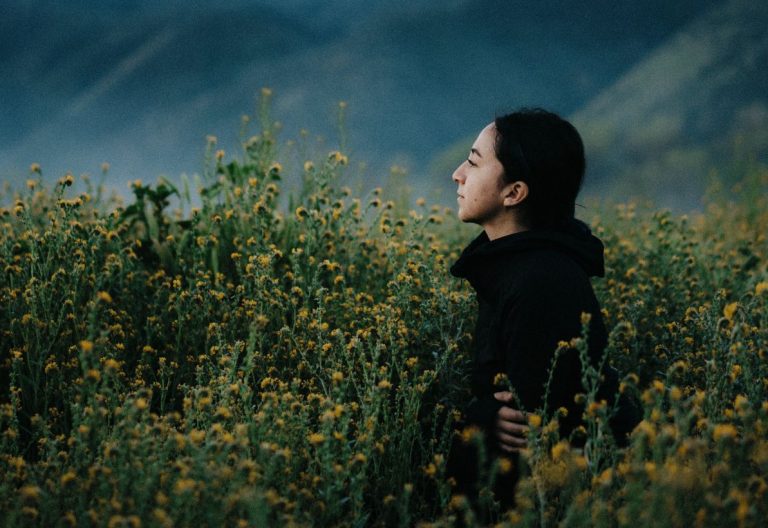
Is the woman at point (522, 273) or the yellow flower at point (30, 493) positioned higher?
the woman at point (522, 273)

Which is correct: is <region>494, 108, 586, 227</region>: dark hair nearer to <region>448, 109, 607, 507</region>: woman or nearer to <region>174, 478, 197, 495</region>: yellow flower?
<region>448, 109, 607, 507</region>: woman

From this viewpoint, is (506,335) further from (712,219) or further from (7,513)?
(712,219)

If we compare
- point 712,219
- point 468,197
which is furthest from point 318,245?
point 712,219

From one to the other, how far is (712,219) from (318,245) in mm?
4981

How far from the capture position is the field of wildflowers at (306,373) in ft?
6.89

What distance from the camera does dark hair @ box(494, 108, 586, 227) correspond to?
2.86 m

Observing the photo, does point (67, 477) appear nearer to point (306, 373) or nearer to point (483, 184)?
point (306, 373)

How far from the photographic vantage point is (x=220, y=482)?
2164 millimetres

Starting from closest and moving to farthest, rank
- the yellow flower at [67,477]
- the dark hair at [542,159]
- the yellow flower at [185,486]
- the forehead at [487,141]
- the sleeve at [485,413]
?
1. the yellow flower at [185,486]
2. the yellow flower at [67,477]
3. the sleeve at [485,413]
4. the dark hair at [542,159]
5. the forehead at [487,141]

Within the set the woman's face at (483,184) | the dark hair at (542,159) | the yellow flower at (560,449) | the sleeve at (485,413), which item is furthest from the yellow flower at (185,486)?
the dark hair at (542,159)

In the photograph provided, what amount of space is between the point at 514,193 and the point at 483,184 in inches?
4.8

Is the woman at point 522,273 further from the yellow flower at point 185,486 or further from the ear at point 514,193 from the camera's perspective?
the yellow flower at point 185,486

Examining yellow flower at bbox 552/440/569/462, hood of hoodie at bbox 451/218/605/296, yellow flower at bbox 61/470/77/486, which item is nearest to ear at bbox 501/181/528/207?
hood of hoodie at bbox 451/218/605/296

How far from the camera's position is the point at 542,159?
285 centimetres
